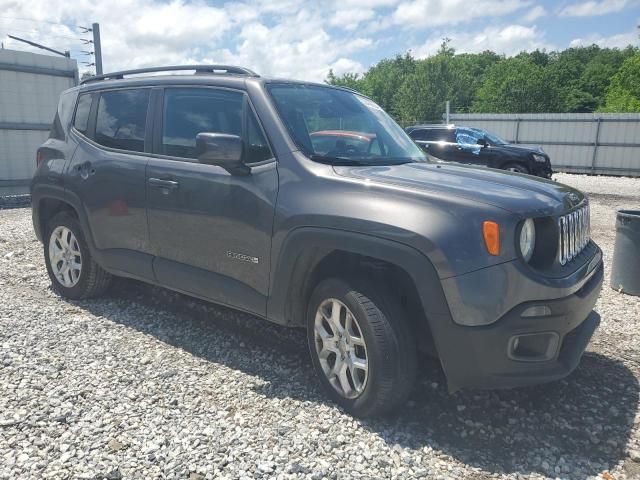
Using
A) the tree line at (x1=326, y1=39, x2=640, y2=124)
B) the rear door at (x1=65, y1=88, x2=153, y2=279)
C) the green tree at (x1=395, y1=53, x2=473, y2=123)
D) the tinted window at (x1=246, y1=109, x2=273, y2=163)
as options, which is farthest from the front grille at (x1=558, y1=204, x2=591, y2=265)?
the green tree at (x1=395, y1=53, x2=473, y2=123)

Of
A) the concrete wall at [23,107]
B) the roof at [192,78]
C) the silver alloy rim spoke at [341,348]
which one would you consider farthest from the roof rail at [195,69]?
the concrete wall at [23,107]

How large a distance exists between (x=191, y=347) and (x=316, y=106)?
1.99 metres

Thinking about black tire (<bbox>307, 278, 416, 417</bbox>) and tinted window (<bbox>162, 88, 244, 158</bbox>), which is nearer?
black tire (<bbox>307, 278, 416, 417</bbox>)

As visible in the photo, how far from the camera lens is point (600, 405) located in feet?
10.6

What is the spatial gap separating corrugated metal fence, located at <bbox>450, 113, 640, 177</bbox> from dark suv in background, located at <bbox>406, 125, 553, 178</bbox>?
675cm

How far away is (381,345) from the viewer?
9.18 ft

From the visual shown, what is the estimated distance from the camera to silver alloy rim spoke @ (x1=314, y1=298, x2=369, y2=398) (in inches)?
117

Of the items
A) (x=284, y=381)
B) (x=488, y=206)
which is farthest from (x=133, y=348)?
(x=488, y=206)

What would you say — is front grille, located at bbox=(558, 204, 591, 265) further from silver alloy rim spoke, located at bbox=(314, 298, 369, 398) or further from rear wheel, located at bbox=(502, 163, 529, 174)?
rear wheel, located at bbox=(502, 163, 529, 174)

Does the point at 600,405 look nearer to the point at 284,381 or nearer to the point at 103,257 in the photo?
the point at 284,381

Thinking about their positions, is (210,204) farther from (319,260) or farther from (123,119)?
(123,119)

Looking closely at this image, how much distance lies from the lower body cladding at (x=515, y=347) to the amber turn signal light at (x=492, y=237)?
0.96ft

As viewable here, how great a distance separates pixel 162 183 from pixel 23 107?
1031cm

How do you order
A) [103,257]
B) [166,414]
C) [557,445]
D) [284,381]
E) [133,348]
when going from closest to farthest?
1. [557,445]
2. [166,414]
3. [284,381]
4. [133,348]
5. [103,257]
